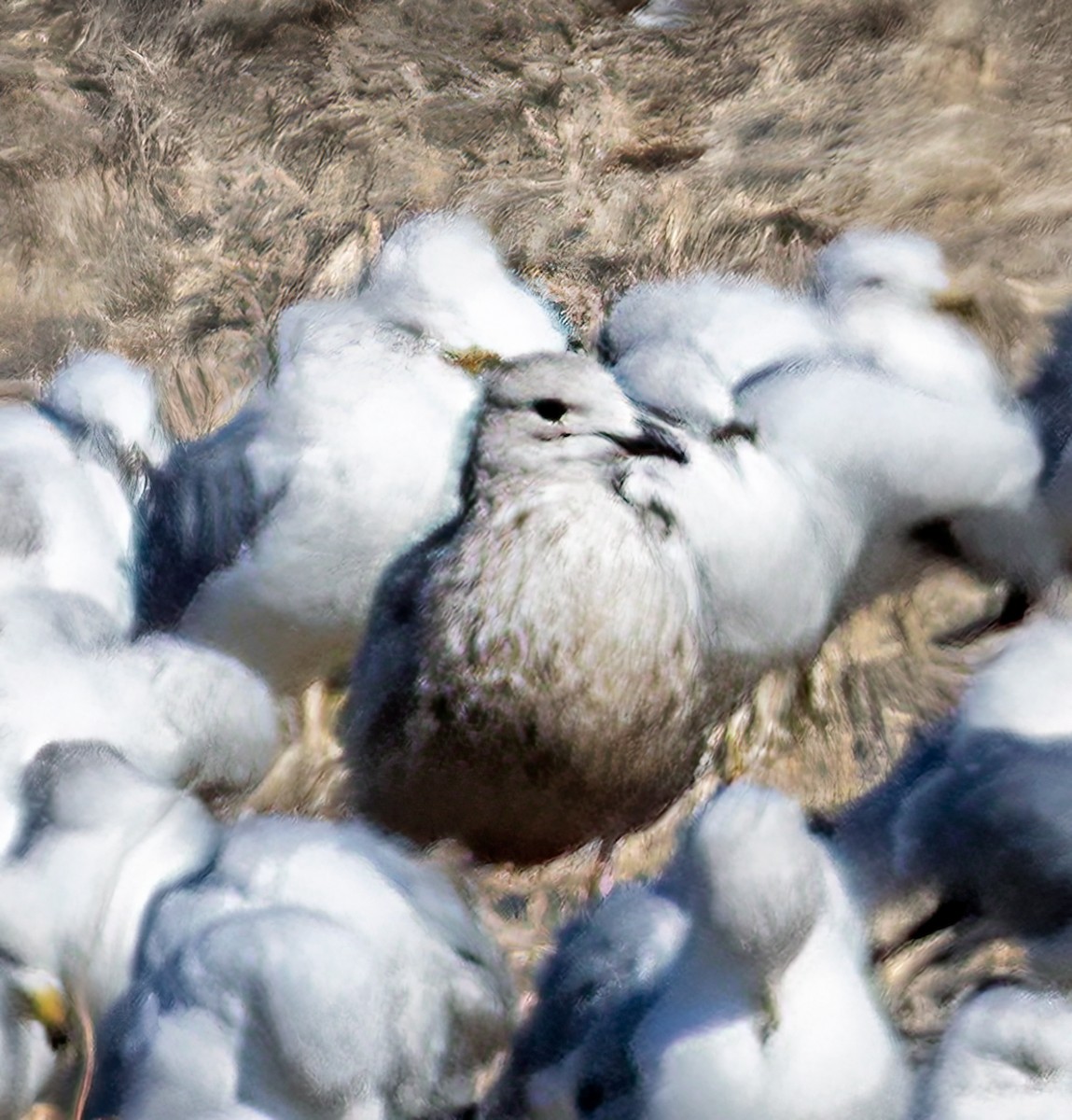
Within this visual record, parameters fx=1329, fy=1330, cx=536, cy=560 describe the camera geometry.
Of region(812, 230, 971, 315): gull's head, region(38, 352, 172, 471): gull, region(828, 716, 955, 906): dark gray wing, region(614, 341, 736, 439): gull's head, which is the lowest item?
region(828, 716, 955, 906): dark gray wing

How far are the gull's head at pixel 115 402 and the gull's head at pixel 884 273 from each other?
1.13ft

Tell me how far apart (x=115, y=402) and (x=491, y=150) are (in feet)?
0.96

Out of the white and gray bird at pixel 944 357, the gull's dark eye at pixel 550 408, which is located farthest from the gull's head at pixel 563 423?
the white and gray bird at pixel 944 357

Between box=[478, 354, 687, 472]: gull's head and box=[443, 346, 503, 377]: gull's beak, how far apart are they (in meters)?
0.02

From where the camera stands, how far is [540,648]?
0.53m

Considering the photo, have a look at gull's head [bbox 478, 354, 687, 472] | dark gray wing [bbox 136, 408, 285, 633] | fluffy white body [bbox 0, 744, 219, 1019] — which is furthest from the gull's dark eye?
fluffy white body [bbox 0, 744, 219, 1019]

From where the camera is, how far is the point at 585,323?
713mm

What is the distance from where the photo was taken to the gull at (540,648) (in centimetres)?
53

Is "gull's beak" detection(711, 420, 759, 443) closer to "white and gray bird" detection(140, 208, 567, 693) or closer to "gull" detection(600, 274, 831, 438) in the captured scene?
"gull" detection(600, 274, 831, 438)

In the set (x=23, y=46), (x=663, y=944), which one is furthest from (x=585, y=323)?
(x=23, y=46)

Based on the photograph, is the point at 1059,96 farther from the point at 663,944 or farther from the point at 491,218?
the point at 663,944

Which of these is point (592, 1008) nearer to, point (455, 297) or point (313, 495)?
point (313, 495)

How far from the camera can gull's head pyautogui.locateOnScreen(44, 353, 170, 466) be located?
656 mm

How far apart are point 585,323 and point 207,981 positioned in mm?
400
